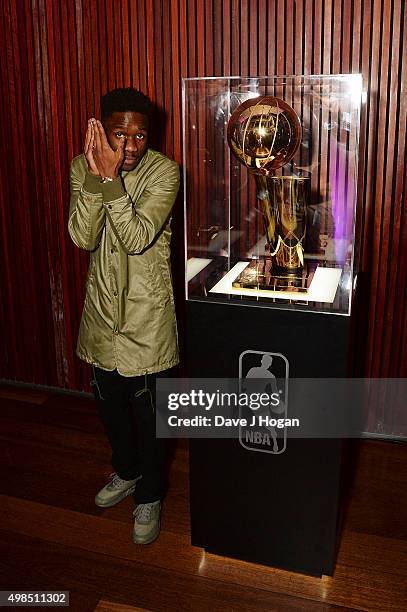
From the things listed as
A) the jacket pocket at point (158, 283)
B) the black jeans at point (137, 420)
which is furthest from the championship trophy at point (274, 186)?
the black jeans at point (137, 420)

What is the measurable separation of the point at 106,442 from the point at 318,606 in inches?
61.3

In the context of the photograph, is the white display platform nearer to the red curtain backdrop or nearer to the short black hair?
the red curtain backdrop

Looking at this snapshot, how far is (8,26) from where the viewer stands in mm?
3684

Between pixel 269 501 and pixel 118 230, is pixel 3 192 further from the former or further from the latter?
pixel 269 501

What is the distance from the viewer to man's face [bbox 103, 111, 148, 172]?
254 cm

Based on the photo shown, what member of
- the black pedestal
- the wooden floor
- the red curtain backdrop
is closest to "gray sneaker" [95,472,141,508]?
the wooden floor

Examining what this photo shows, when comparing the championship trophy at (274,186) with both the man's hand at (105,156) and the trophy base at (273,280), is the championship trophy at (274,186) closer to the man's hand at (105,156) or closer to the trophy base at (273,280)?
the trophy base at (273,280)

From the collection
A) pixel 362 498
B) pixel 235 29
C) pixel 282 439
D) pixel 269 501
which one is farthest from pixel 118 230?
pixel 362 498

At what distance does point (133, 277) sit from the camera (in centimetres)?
267

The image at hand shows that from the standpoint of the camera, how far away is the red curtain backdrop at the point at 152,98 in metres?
3.12

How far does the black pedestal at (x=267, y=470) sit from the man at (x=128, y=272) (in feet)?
0.79

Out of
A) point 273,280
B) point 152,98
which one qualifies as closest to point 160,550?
point 273,280

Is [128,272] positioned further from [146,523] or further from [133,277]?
[146,523]

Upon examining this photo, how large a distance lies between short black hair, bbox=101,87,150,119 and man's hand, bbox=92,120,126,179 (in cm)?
21
